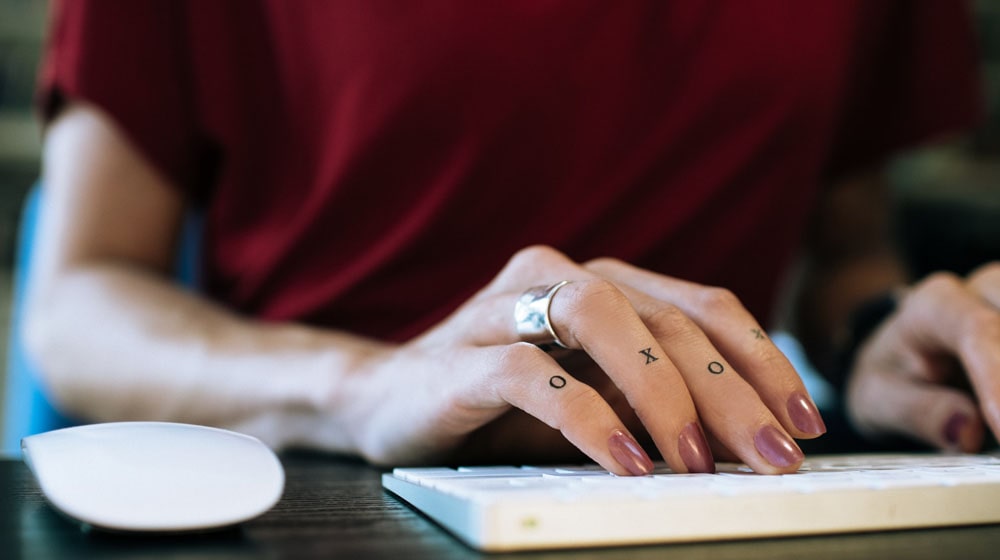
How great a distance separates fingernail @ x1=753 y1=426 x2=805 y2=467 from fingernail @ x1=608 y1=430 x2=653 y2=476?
54 millimetres

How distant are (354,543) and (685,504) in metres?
0.11

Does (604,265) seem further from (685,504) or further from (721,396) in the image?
(685,504)

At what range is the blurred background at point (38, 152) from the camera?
92.0 inches

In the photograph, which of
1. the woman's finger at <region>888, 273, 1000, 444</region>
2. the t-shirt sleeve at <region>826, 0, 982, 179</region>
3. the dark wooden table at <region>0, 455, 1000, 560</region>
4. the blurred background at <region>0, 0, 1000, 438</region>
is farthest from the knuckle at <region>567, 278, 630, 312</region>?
the blurred background at <region>0, 0, 1000, 438</region>

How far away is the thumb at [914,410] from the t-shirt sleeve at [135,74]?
62 centimetres

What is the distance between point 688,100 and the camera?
83 centimetres

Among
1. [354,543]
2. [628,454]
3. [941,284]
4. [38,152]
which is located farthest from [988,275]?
[38,152]

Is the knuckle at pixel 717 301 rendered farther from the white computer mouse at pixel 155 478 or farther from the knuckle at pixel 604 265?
the white computer mouse at pixel 155 478

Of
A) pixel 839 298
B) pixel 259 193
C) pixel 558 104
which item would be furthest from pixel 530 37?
pixel 839 298

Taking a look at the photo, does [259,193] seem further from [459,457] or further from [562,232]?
[459,457]

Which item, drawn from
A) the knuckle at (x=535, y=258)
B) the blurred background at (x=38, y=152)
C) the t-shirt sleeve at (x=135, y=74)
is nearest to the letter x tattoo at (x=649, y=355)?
the knuckle at (x=535, y=258)

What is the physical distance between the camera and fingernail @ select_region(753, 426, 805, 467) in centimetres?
40

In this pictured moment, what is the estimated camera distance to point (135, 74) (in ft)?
2.66

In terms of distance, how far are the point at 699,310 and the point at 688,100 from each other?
0.40 metres
